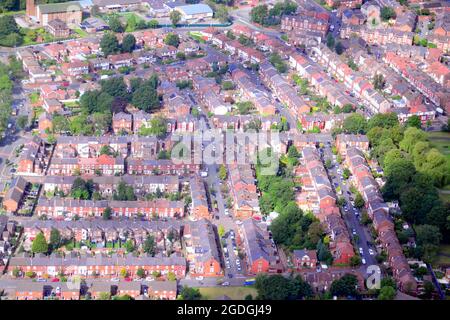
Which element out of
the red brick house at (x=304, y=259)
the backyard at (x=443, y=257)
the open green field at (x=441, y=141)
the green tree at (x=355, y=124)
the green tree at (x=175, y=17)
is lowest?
the backyard at (x=443, y=257)

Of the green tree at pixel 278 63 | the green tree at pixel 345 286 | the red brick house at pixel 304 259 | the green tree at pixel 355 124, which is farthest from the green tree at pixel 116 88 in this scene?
the green tree at pixel 345 286

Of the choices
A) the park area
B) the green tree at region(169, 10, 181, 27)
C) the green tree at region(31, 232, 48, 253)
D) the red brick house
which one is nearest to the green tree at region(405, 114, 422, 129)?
the park area

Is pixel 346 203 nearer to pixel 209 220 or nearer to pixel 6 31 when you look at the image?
pixel 209 220

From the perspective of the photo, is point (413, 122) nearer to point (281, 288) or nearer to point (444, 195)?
point (444, 195)

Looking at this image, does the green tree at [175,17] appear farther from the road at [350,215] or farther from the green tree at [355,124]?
the road at [350,215]

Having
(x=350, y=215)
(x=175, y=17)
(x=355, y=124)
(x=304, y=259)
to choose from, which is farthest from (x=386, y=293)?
(x=175, y=17)
